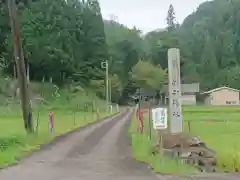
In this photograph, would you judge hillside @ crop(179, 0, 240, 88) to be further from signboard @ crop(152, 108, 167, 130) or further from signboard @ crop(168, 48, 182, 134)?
signboard @ crop(152, 108, 167, 130)

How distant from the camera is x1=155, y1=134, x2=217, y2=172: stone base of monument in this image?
41.5ft

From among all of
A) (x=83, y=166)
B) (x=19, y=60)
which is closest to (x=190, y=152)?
(x=83, y=166)

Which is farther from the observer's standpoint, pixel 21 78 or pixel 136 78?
pixel 136 78

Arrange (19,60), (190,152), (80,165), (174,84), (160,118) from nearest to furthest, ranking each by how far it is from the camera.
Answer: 1. (160,118)
2. (190,152)
3. (80,165)
4. (174,84)
5. (19,60)

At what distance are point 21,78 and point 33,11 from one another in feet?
176

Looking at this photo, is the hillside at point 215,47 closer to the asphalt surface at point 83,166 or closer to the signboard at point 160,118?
the asphalt surface at point 83,166

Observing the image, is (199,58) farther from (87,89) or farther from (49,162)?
(49,162)

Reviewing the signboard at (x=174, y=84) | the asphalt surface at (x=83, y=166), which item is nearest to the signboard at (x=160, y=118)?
the asphalt surface at (x=83, y=166)

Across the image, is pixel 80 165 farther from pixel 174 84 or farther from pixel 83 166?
pixel 174 84

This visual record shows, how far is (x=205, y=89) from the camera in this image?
107125 mm

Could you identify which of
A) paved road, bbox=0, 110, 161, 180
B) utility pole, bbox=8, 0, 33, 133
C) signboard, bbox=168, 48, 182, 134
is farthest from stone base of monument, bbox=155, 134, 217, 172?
utility pole, bbox=8, 0, 33, 133

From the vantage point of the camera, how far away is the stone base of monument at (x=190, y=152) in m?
12.6

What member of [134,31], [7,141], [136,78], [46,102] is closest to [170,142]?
[7,141]

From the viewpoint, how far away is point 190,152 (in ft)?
43.3
